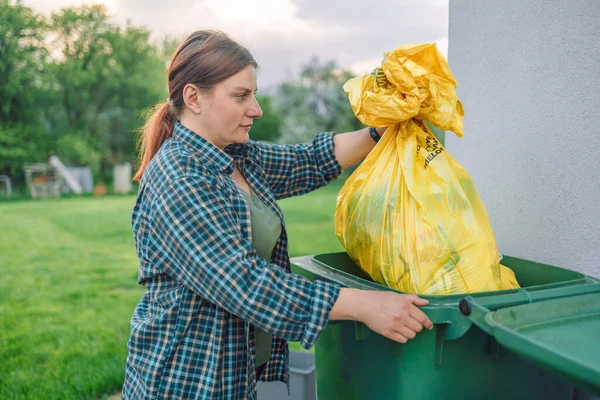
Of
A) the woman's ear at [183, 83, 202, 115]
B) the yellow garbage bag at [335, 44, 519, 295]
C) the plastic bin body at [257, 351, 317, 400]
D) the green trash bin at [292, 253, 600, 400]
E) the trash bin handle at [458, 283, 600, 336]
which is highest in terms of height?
the woman's ear at [183, 83, 202, 115]

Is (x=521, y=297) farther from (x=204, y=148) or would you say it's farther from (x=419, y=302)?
(x=204, y=148)

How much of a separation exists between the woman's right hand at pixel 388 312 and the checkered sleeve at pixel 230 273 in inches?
1.7

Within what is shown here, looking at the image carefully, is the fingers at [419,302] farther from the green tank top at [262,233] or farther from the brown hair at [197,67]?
the brown hair at [197,67]

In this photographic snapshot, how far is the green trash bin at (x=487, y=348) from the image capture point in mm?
1120

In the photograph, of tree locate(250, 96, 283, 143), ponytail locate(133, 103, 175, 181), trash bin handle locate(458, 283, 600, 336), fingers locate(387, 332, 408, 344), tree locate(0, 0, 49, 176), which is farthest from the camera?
tree locate(250, 96, 283, 143)

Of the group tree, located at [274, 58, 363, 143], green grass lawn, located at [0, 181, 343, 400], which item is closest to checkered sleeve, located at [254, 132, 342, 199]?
green grass lawn, located at [0, 181, 343, 400]

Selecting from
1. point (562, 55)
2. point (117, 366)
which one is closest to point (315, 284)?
point (562, 55)

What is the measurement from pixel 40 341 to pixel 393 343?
10.5 feet

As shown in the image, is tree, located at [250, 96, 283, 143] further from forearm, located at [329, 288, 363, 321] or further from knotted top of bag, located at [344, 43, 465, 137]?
forearm, located at [329, 288, 363, 321]

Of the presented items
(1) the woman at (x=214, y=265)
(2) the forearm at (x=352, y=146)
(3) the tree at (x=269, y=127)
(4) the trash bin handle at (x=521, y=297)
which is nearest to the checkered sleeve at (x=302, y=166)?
(2) the forearm at (x=352, y=146)

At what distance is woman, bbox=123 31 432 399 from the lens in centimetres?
135

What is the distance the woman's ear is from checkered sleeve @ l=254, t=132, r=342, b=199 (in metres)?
0.46

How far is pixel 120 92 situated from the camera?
73.5ft

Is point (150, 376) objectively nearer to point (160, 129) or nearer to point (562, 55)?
point (160, 129)
